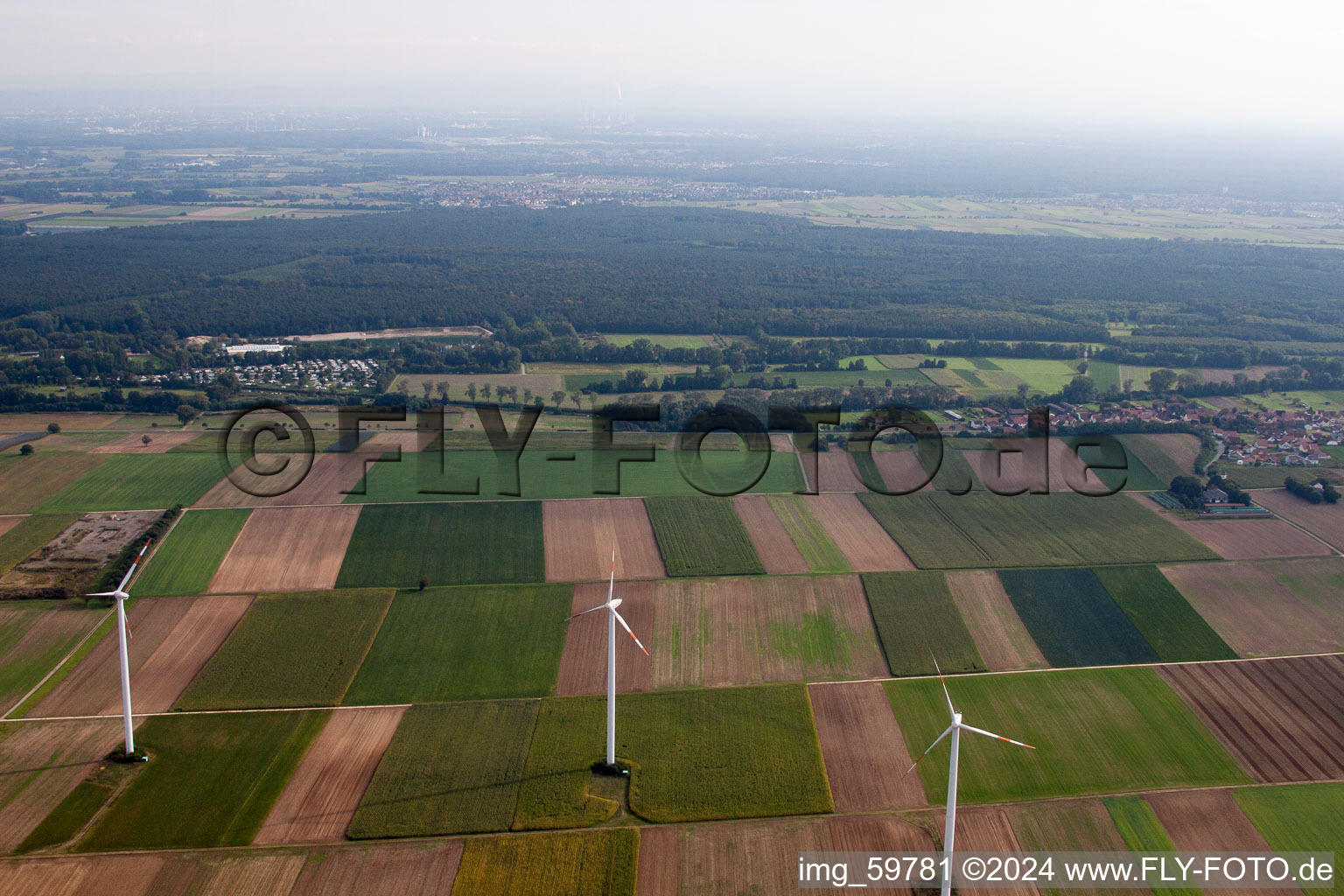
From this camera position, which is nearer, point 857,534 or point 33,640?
point 33,640

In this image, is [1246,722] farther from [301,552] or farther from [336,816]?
[301,552]

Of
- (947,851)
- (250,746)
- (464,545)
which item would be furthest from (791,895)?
(464,545)

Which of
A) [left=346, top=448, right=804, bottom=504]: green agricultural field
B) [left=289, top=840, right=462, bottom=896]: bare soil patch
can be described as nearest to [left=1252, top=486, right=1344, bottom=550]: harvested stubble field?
[left=346, top=448, right=804, bottom=504]: green agricultural field

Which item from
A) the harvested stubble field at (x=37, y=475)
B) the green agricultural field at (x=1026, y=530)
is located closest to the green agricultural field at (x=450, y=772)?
the green agricultural field at (x=1026, y=530)

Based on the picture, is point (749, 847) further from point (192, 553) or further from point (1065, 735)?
point (192, 553)

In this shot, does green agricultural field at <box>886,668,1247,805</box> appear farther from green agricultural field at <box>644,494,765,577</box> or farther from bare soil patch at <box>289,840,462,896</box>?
bare soil patch at <box>289,840,462,896</box>

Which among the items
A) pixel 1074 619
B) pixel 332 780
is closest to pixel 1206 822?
pixel 1074 619
